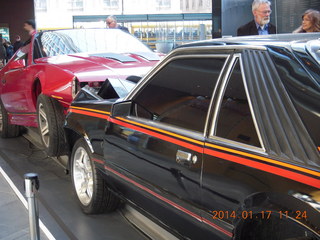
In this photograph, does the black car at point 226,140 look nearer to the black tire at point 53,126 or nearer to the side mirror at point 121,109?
the side mirror at point 121,109

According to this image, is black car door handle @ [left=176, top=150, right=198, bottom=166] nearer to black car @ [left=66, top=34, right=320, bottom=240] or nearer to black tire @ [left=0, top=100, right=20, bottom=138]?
black car @ [left=66, top=34, right=320, bottom=240]

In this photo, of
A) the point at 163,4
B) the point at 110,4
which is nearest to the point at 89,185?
the point at 163,4

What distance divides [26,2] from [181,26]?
30.5ft

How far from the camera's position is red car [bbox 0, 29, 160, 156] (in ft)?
17.1

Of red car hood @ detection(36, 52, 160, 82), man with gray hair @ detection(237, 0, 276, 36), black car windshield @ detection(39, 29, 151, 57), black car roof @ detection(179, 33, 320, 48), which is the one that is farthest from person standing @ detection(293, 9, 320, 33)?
black car roof @ detection(179, 33, 320, 48)

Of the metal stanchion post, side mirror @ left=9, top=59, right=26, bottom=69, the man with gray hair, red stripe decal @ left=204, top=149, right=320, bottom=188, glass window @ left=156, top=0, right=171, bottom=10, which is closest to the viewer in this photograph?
red stripe decal @ left=204, top=149, right=320, bottom=188

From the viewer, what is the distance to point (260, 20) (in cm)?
604

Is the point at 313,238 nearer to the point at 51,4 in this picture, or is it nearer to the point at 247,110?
the point at 247,110

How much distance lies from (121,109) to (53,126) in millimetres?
2083

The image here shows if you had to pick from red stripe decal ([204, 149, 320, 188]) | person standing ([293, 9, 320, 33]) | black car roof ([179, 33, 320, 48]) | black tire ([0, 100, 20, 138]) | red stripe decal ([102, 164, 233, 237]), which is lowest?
black tire ([0, 100, 20, 138])

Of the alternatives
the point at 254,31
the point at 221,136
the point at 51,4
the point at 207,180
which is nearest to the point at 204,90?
the point at 221,136

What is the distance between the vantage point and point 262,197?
6.68 ft

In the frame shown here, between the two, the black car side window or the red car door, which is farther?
the red car door

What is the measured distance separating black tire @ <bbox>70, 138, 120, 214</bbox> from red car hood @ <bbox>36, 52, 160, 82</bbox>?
1.09 metres
